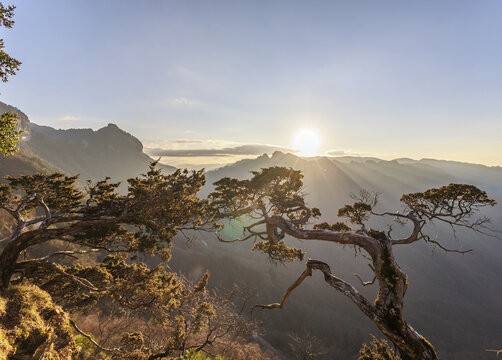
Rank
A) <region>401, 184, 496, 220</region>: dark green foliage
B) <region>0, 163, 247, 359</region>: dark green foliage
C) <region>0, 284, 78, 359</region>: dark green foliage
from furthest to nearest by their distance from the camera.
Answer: <region>0, 163, 247, 359</region>: dark green foliage, <region>401, 184, 496, 220</region>: dark green foliage, <region>0, 284, 78, 359</region>: dark green foliage

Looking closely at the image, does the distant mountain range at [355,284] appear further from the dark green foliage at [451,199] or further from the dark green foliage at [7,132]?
the dark green foliage at [7,132]

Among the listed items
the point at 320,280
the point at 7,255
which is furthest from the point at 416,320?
the point at 7,255

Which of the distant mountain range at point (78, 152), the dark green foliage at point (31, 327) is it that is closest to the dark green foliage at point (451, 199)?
the dark green foliage at point (31, 327)

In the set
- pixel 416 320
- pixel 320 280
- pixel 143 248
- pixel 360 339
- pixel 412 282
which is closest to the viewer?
pixel 143 248

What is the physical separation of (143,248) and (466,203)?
41.5 feet

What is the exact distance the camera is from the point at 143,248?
929cm

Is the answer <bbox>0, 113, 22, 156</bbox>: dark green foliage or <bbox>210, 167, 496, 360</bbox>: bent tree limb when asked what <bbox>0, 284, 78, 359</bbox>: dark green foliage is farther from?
<bbox>210, 167, 496, 360</bbox>: bent tree limb

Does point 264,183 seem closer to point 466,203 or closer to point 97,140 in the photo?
point 466,203

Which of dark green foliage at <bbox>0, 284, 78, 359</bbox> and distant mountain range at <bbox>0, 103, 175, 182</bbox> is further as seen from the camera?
distant mountain range at <bbox>0, 103, 175, 182</bbox>

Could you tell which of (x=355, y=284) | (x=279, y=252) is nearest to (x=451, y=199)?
(x=279, y=252)

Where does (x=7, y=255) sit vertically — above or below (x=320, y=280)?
above

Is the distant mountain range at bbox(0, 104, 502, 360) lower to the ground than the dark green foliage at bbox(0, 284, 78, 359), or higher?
lower

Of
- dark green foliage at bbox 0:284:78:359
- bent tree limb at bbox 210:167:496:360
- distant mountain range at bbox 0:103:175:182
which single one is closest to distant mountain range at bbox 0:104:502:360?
bent tree limb at bbox 210:167:496:360

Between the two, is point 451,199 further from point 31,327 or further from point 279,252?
point 31,327
